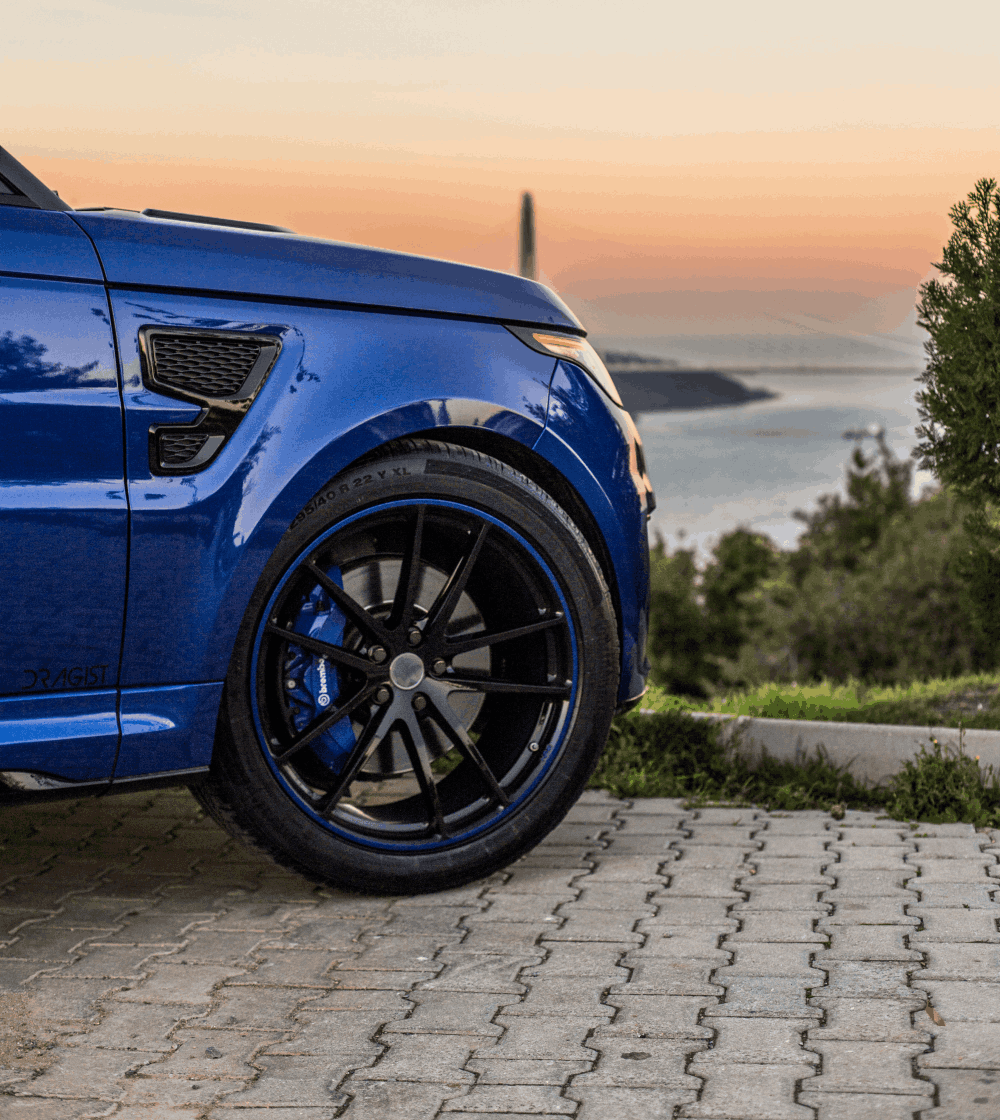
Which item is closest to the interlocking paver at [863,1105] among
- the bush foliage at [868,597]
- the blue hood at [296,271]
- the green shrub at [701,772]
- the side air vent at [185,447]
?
the side air vent at [185,447]

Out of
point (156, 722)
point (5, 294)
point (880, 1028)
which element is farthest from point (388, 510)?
point (880, 1028)

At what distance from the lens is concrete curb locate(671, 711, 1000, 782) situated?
474 cm

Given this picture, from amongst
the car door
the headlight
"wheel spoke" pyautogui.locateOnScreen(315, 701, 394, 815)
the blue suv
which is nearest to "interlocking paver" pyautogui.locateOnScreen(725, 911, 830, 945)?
the blue suv

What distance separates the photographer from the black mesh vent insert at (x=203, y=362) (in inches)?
122

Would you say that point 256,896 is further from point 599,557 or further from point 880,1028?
point 880,1028

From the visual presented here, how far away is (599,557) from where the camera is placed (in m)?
3.87

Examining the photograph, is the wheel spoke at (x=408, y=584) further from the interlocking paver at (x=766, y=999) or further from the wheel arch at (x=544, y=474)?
the interlocking paver at (x=766, y=999)

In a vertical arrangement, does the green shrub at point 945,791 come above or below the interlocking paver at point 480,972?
below

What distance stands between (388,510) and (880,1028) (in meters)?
1.69

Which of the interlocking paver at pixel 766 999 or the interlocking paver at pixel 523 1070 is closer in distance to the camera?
the interlocking paver at pixel 523 1070

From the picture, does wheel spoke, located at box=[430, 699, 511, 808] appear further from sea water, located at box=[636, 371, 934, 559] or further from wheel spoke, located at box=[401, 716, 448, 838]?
sea water, located at box=[636, 371, 934, 559]

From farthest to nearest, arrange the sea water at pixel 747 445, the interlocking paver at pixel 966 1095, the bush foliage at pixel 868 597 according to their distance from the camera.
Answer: the sea water at pixel 747 445 → the bush foliage at pixel 868 597 → the interlocking paver at pixel 966 1095

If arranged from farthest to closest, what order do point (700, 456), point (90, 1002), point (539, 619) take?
point (700, 456), point (539, 619), point (90, 1002)

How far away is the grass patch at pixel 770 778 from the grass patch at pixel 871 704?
0.22 m
